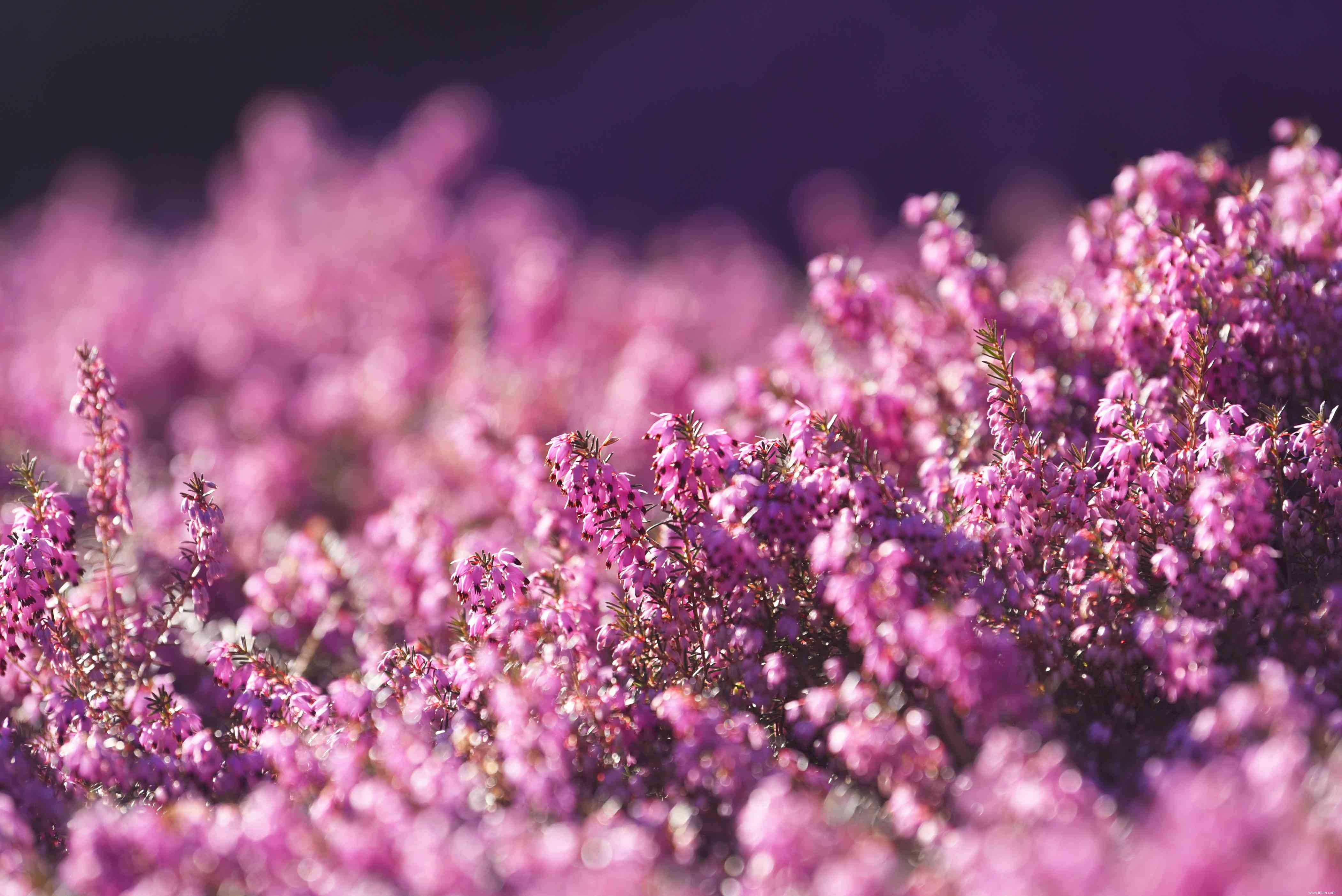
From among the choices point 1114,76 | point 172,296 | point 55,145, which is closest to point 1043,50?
point 1114,76

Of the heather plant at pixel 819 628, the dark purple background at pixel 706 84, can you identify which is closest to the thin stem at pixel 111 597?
the heather plant at pixel 819 628

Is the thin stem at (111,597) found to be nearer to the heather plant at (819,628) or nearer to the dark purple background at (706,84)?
the heather plant at (819,628)

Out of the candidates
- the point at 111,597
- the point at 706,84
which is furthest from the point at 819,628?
the point at 706,84

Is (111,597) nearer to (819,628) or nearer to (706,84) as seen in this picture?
(819,628)

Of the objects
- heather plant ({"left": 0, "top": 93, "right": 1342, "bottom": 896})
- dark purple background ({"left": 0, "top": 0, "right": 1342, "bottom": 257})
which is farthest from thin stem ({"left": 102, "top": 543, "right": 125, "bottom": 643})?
dark purple background ({"left": 0, "top": 0, "right": 1342, "bottom": 257})

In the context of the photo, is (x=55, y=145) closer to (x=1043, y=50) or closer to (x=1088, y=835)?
(x=1043, y=50)

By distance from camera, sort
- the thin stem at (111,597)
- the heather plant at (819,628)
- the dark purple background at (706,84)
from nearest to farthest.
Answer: the heather plant at (819,628) → the thin stem at (111,597) → the dark purple background at (706,84)
